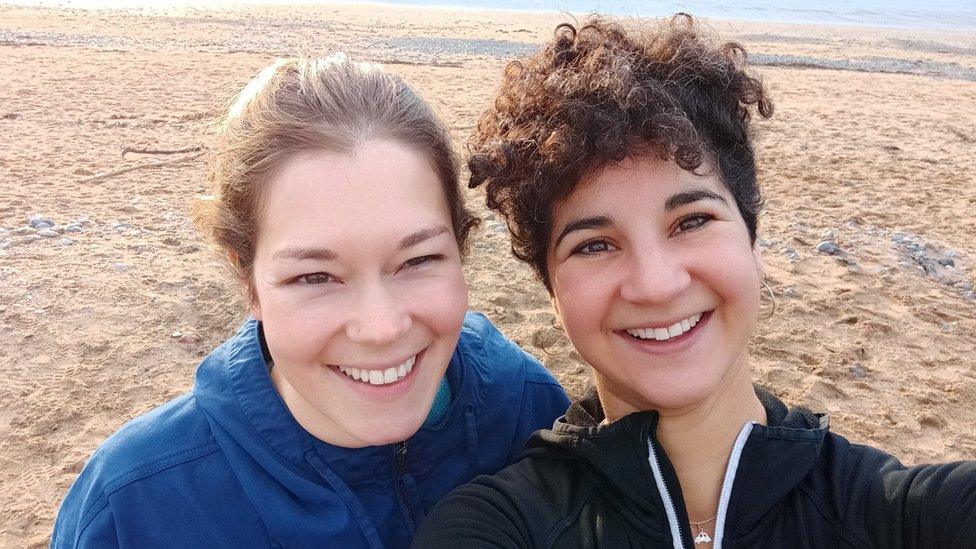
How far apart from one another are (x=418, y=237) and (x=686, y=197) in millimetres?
721

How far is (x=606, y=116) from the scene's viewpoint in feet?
6.39

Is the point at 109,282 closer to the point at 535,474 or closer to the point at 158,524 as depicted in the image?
the point at 158,524

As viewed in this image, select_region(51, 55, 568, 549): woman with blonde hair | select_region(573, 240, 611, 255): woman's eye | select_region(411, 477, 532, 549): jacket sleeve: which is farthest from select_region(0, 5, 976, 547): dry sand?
select_region(411, 477, 532, 549): jacket sleeve

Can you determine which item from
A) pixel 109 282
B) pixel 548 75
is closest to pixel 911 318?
pixel 548 75

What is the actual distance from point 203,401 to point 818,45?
75.1 feet

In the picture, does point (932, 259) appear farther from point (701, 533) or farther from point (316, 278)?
point (316, 278)

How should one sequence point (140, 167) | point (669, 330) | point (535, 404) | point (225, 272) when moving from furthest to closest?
point (140, 167) < point (225, 272) < point (535, 404) < point (669, 330)

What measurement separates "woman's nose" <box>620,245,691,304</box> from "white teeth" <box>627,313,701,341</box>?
0.09m

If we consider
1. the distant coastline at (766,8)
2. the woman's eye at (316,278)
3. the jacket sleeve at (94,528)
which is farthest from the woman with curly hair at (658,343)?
the distant coastline at (766,8)

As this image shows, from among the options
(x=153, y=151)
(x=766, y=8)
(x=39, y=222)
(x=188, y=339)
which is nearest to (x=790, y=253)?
(x=188, y=339)

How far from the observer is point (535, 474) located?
2012 mm

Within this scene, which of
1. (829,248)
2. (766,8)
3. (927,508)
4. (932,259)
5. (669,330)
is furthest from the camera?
(766,8)

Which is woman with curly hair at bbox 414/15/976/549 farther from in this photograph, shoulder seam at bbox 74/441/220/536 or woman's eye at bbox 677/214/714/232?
shoulder seam at bbox 74/441/220/536

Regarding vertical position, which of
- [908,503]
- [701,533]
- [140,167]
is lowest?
[140,167]
